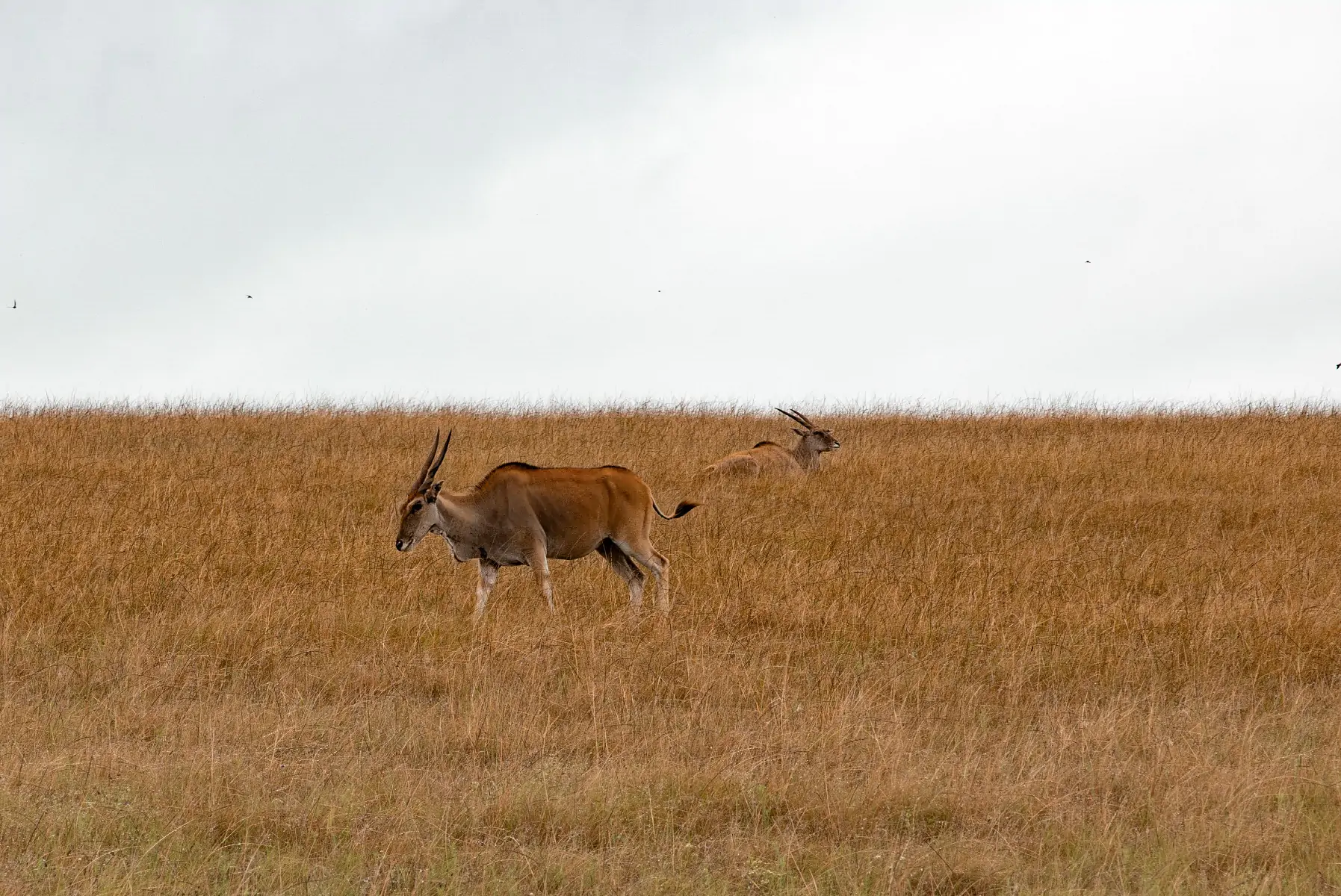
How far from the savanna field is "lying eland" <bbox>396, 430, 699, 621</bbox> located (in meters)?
0.34

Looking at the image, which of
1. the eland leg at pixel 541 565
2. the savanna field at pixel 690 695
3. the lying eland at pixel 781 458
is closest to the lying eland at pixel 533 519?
the eland leg at pixel 541 565

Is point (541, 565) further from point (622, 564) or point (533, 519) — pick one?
point (622, 564)

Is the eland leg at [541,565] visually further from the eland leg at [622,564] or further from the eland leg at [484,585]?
the eland leg at [622,564]

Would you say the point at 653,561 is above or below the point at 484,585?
above

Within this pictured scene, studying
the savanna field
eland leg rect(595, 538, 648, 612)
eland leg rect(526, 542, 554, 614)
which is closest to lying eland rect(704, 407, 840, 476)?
the savanna field

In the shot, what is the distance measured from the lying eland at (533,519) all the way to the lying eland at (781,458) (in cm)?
628

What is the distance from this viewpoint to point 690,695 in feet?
25.2

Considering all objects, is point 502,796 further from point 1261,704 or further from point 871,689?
point 1261,704

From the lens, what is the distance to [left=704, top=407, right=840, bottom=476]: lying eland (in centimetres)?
1706

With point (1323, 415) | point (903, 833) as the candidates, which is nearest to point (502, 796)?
point (903, 833)

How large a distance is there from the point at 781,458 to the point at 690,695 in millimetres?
10039

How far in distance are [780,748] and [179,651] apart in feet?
12.9

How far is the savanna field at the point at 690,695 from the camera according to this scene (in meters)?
5.07

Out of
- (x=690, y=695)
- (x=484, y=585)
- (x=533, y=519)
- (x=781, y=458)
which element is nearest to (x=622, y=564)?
(x=533, y=519)
